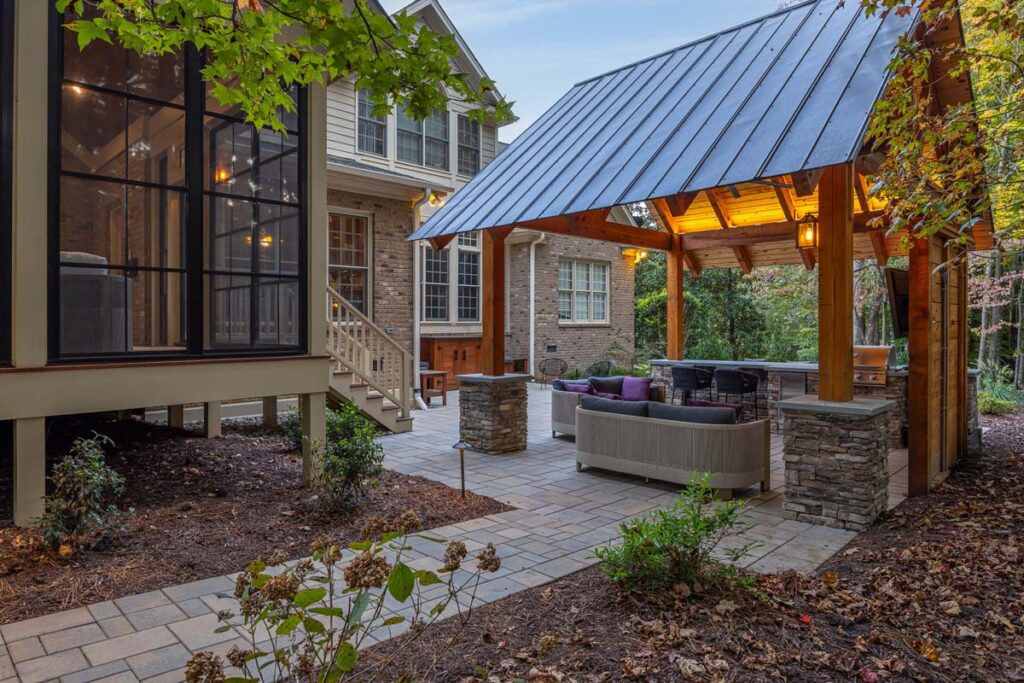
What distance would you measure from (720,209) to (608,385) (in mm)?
4006

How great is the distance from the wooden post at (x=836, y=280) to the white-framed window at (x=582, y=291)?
11.5 metres

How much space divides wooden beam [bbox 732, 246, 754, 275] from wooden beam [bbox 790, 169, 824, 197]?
23.4ft

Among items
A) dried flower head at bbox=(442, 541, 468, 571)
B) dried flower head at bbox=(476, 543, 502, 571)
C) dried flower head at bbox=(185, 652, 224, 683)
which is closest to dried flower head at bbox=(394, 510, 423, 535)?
dried flower head at bbox=(442, 541, 468, 571)

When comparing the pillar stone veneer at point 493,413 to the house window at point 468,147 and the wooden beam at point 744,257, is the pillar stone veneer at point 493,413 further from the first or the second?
the house window at point 468,147

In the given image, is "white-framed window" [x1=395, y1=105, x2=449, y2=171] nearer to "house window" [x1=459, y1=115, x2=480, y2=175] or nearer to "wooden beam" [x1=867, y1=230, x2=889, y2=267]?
"house window" [x1=459, y1=115, x2=480, y2=175]

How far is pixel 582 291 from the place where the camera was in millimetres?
17172

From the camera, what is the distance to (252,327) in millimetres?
5656

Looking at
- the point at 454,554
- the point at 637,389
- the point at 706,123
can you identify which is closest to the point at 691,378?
the point at 637,389

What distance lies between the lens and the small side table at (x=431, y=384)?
1212cm

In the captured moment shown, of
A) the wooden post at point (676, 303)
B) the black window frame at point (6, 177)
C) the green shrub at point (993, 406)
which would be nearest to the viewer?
the black window frame at point (6, 177)

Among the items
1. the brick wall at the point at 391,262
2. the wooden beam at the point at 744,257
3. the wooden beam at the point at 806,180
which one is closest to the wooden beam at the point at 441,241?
the brick wall at the point at 391,262

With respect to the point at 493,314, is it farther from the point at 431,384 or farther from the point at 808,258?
the point at 808,258

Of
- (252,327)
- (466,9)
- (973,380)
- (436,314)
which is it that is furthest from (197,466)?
(466,9)

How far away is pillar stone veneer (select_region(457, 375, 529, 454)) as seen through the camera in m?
7.80
